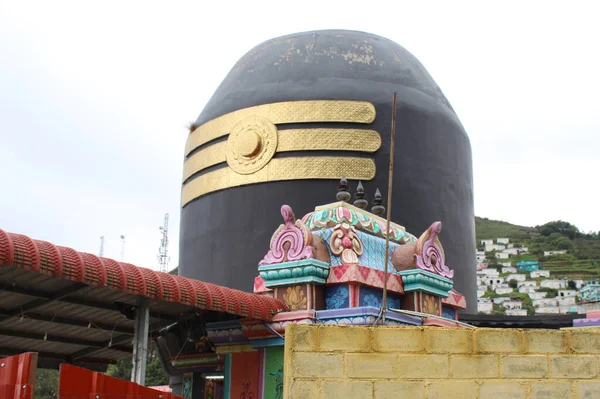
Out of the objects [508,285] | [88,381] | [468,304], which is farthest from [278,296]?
[508,285]

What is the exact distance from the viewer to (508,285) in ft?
389

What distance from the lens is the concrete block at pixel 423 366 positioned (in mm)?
6156

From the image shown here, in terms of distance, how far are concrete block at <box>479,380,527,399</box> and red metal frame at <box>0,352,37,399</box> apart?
160 inches

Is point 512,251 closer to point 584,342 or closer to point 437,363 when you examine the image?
point 584,342

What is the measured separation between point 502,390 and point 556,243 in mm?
134180

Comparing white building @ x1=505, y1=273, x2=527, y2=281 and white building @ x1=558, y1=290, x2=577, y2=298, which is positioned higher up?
white building @ x1=505, y1=273, x2=527, y2=281

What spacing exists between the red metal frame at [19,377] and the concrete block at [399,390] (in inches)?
130

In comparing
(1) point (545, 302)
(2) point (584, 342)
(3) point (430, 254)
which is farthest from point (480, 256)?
(2) point (584, 342)

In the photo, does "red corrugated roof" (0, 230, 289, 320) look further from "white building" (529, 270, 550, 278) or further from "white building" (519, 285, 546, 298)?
"white building" (529, 270, 550, 278)

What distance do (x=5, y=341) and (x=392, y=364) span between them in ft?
34.1

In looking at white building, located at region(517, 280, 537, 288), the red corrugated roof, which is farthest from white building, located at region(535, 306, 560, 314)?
the red corrugated roof

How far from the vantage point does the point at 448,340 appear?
6242mm

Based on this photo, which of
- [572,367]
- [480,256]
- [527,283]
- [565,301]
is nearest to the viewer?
[572,367]

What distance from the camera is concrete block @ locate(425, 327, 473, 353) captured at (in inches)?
245
